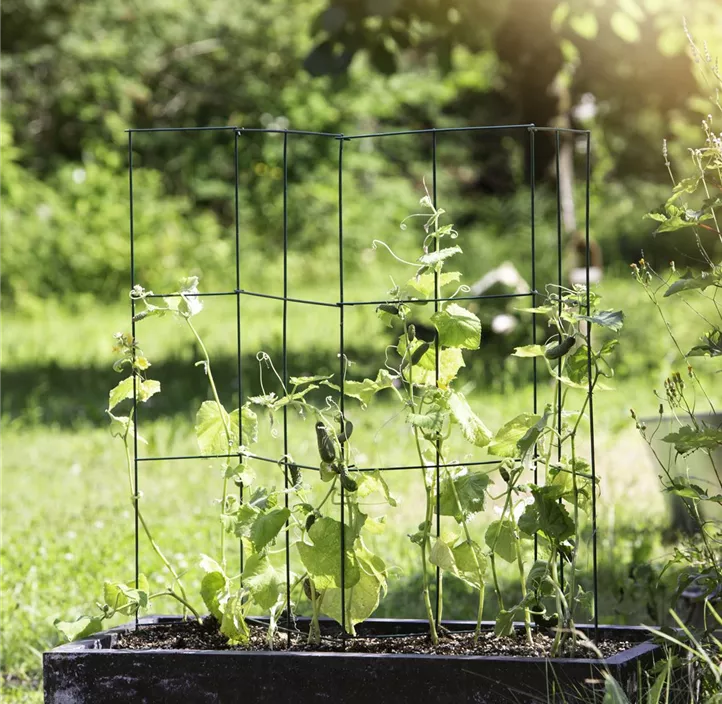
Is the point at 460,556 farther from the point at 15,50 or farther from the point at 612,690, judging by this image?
the point at 15,50

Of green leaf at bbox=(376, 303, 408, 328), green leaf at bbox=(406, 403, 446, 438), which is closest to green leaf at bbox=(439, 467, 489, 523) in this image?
green leaf at bbox=(406, 403, 446, 438)

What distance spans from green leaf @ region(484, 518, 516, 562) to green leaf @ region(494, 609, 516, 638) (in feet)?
0.34

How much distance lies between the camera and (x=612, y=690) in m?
1.83

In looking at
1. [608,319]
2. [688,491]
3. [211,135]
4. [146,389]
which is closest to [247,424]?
[146,389]

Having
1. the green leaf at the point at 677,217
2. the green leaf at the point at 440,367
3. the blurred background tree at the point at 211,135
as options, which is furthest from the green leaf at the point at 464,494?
the blurred background tree at the point at 211,135

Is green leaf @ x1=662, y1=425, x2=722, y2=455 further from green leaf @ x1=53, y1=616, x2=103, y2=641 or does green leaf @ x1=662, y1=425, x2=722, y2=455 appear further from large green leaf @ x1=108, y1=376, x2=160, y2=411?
green leaf @ x1=53, y1=616, x2=103, y2=641

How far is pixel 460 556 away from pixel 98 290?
8.27 m

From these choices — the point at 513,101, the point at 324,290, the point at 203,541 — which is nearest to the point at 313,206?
the point at 324,290

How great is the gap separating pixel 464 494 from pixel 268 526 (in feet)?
1.18

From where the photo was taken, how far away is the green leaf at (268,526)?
2.17 meters

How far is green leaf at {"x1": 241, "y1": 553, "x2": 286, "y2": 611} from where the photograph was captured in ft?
7.28

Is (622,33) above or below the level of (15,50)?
below

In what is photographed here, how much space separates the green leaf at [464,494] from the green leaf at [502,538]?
0.24 ft

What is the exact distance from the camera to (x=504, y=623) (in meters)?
2.24
